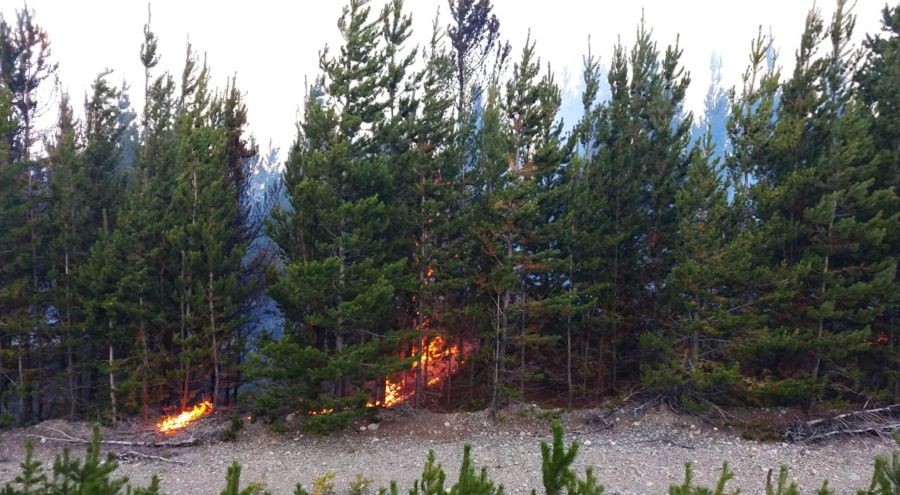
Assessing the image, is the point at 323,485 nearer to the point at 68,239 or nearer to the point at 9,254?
the point at 68,239

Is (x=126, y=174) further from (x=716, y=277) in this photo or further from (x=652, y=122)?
(x=716, y=277)

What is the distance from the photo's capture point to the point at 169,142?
18.0 metres

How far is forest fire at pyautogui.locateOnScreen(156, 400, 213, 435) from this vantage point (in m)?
15.8

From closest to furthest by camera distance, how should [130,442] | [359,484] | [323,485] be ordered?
[359,484] < [323,485] < [130,442]

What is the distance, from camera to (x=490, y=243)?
48.8 feet

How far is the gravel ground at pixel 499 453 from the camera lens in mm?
11117

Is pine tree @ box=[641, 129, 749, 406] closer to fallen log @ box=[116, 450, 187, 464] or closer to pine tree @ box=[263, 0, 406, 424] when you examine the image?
pine tree @ box=[263, 0, 406, 424]

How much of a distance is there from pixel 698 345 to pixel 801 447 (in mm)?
3350

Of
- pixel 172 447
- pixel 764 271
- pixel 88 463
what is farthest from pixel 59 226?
pixel 764 271

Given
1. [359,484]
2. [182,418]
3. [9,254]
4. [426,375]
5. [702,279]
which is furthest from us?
[426,375]

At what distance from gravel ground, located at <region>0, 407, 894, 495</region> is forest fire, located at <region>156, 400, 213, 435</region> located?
1.75 ft

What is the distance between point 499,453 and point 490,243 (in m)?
5.66

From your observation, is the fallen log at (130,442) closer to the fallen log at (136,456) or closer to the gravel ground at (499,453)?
the gravel ground at (499,453)

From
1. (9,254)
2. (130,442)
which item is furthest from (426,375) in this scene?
(9,254)
